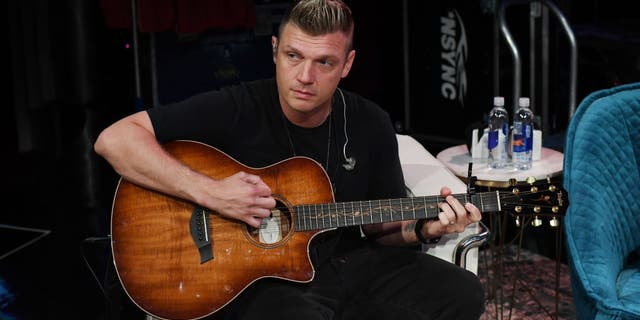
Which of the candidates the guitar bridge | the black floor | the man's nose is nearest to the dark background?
the black floor

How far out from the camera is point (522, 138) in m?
3.37

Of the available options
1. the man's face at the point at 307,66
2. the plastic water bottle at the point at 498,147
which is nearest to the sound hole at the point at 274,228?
the man's face at the point at 307,66

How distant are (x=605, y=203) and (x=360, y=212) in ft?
2.77

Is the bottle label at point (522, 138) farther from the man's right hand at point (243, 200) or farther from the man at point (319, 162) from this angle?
the man's right hand at point (243, 200)

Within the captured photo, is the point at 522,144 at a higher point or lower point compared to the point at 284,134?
lower

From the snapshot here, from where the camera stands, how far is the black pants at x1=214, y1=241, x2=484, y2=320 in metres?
2.38

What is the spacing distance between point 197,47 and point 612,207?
385 cm

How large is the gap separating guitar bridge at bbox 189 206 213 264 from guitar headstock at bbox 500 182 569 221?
868 mm

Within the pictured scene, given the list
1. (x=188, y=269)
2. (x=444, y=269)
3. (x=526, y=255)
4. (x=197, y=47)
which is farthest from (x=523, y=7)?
(x=188, y=269)

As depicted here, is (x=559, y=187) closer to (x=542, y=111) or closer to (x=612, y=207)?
(x=612, y=207)

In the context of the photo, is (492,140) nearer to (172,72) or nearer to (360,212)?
(360,212)

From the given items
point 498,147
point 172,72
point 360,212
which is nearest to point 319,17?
point 360,212

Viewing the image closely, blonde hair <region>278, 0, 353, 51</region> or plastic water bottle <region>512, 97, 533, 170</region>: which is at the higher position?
blonde hair <region>278, 0, 353, 51</region>

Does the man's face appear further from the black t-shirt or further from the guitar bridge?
the guitar bridge
